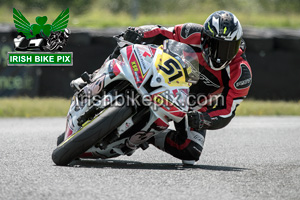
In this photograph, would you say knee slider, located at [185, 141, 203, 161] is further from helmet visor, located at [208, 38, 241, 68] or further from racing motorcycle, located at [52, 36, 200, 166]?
helmet visor, located at [208, 38, 241, 68]

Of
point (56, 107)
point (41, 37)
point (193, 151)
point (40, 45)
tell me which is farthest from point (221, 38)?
point (41, 37)

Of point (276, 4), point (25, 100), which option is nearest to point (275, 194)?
point (25, 100)

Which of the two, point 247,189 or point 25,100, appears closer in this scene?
point 247,189

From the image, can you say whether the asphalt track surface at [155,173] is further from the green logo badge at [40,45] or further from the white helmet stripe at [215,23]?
the green logo badge at [40,45]

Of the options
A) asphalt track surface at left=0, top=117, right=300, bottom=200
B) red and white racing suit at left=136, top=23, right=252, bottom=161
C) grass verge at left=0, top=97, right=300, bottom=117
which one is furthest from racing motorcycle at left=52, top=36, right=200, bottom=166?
grass verge at left=0, top=97, right=300, bottom=117

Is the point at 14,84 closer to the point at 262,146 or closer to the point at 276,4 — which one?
the point at 262,146

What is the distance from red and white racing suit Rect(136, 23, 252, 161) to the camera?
5.85m

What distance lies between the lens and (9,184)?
4.30 metres

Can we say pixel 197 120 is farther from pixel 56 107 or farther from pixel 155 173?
pixel 56 107

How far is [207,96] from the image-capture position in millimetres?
6113

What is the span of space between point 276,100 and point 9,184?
387 inches

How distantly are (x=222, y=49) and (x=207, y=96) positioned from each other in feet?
2.15

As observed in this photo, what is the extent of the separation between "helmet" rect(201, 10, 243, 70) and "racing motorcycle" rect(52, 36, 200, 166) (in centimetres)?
37

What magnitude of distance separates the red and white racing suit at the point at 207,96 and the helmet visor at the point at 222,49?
23 cm
